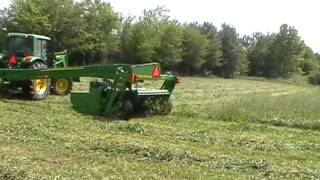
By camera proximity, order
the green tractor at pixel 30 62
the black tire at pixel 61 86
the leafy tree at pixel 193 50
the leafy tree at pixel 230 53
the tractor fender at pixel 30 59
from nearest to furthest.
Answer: the green tractor at pixel 30 62, the tractor fender at pixel 30 59, the black tire at pixel 61 86, the leafy tree at pixel 193 50, the leafy tree at pixel 230 53

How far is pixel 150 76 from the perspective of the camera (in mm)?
13289

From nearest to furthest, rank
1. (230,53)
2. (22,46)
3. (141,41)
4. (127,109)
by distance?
(127,109), (22,46), (141,41), (230,53)

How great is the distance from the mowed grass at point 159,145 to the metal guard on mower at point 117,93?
449 mm

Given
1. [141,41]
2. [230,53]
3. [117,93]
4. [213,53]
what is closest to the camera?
[117,93]

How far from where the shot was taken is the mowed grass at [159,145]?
274 inches

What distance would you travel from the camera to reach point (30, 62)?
16.0 metres

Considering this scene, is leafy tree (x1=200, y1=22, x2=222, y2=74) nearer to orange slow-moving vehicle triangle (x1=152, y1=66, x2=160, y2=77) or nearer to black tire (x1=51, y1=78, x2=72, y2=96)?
black tire (x1=51, y1=78, x2=72, y2=96)

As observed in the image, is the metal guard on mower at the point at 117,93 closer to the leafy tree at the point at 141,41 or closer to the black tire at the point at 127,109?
the black tire at the point at 127,109

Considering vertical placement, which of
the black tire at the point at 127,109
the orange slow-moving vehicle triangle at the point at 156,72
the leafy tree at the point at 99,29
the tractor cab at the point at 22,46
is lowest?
the black tire at the point at 127,109

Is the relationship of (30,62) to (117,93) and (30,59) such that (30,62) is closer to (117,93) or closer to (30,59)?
(30,59)

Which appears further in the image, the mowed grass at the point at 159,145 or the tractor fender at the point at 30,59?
the tractor fender at the point at 30,59

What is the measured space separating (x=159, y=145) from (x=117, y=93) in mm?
4130

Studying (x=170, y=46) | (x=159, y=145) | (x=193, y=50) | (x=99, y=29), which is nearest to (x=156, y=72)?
(x=159, y=145)

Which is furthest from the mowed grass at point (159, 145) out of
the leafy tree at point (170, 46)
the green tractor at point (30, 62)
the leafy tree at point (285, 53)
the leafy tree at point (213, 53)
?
the leafy tree at point (285, 53)
